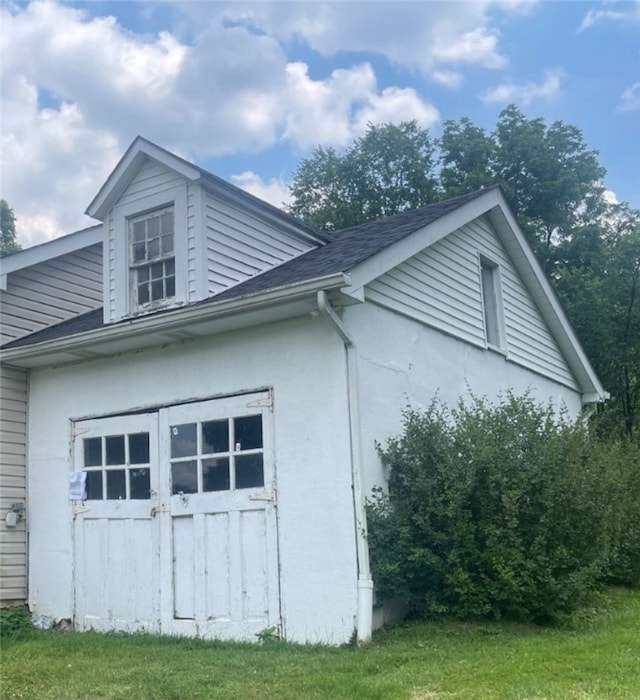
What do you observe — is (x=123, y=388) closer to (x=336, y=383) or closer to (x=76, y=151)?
(x=336, y=383)

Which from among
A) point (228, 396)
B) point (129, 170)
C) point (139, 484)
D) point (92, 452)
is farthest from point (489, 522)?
point (129, 170)

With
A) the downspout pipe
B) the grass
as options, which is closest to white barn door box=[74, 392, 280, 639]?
the grass

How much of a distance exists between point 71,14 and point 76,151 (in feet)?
6.36

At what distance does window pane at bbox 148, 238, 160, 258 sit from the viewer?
9.02 metres

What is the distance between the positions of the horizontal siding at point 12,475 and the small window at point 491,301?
254 inches

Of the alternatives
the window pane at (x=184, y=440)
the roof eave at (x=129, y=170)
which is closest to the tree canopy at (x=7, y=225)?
the roof eave at (x=129, y=170)

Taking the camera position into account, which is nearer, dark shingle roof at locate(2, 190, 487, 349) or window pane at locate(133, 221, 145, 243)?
dark shingle roof at locate(2, 190, 487, 349)

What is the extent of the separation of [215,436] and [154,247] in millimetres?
2516

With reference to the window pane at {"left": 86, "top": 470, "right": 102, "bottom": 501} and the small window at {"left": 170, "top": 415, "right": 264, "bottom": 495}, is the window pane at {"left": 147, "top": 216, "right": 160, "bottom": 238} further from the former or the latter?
the window pane at {"left": 86, "top": 470, "right": 102, "bottom": 501}

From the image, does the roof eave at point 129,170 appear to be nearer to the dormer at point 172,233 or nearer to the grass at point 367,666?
the dormer at point 172,233

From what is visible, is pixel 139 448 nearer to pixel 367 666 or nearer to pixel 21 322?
pixel 21 322

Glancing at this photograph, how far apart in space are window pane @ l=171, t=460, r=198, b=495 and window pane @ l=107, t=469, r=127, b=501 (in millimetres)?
812

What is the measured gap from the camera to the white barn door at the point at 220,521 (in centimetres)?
746

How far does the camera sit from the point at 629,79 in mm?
13109
